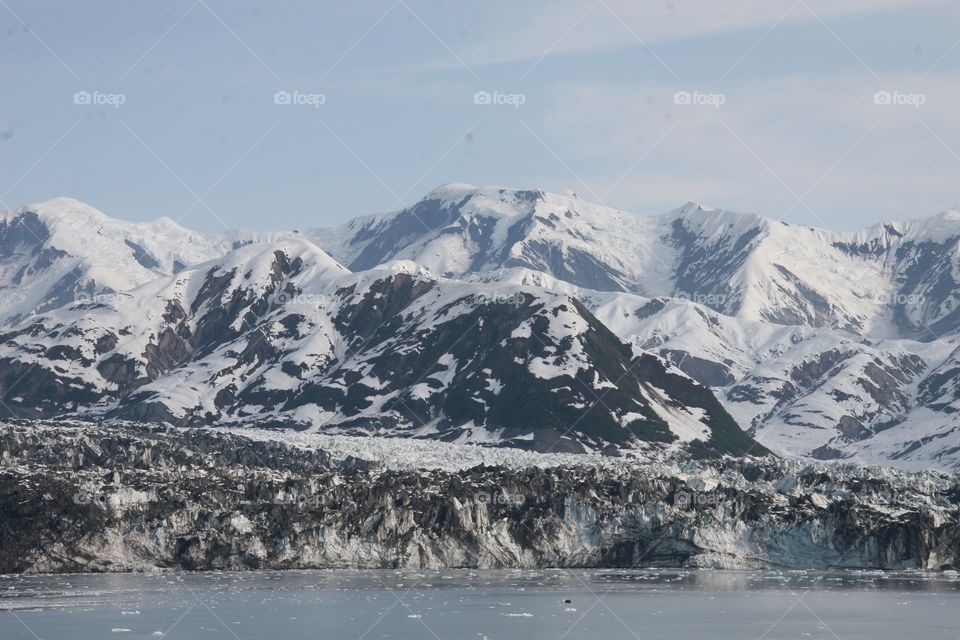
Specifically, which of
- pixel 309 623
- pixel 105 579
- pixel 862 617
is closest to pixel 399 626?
pixel 309 623

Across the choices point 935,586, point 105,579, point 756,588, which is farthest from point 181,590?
point 935,586

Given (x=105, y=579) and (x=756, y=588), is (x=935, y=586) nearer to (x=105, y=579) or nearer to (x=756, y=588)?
(x=756, y=588)

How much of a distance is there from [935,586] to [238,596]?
252 feet

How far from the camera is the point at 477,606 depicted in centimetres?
15462

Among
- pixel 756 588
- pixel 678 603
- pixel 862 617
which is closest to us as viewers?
pixel 862 617

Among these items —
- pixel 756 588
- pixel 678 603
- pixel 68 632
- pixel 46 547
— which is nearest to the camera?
pixel 68 632

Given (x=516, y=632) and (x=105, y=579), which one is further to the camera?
(x=105, y=579)

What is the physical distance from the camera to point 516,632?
134500 mm

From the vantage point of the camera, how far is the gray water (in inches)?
5330

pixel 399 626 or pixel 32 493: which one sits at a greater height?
pixel 32 493

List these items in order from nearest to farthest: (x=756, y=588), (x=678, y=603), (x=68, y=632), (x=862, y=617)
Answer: (x=68, y=632) < (x=862, y=617) < (x=678, y=603) < (x=756, y=588)

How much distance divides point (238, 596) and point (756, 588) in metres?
57.1

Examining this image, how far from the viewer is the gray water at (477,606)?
444 ft

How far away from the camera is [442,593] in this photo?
16788cm
